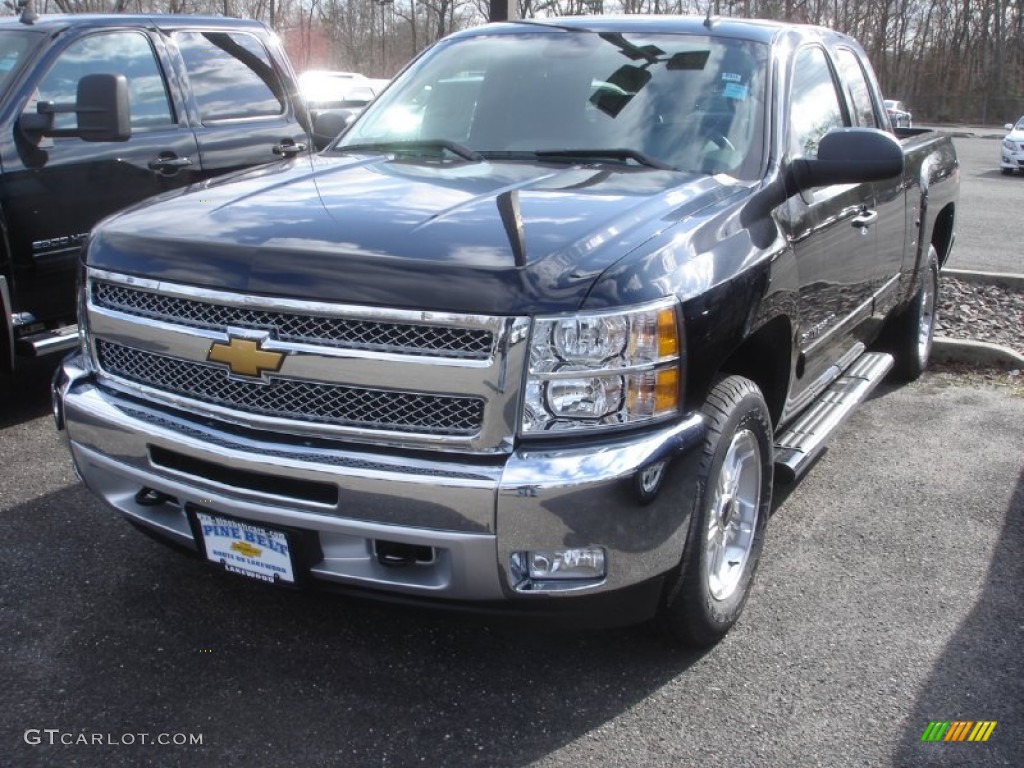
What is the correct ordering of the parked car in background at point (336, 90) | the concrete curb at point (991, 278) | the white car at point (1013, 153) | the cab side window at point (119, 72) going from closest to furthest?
1. the cab side window at point (119, 72)
2. the concrete curb at point (991, 278)
3. the parked car in background at point (336, 90)
4. the white car at point (1013, 153)

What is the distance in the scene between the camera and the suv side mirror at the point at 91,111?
16.6 ft

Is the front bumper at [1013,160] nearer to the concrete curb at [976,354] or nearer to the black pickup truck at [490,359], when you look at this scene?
the concrete curb at [976,354]

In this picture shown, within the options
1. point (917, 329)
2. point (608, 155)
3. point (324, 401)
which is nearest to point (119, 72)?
point (608, 155)

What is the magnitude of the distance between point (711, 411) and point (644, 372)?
41 centimetres

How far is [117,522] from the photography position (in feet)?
13.2

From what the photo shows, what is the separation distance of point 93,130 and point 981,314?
623 cm

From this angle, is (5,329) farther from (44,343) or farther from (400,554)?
(400,554)

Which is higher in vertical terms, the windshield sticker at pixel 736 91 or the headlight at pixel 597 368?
the windshield sticker at pixel 736 91

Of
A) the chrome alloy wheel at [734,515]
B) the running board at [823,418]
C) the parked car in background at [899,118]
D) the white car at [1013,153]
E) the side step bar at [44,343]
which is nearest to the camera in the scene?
the chrome alloy wheel at [734,515]

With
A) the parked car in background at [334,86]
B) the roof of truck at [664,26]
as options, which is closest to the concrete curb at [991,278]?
the roof of truck at [664,26]

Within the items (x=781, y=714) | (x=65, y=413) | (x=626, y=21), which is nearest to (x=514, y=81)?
(x=626, y=21)

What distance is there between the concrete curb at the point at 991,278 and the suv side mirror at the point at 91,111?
21.4 feet

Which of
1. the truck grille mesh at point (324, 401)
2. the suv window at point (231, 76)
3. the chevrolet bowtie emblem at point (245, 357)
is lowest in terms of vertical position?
the truck grille mesh at point (324, 401)

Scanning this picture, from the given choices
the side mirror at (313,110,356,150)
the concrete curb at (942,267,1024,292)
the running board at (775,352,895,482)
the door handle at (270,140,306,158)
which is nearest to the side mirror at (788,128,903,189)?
the running board at (775,352,895,482)
